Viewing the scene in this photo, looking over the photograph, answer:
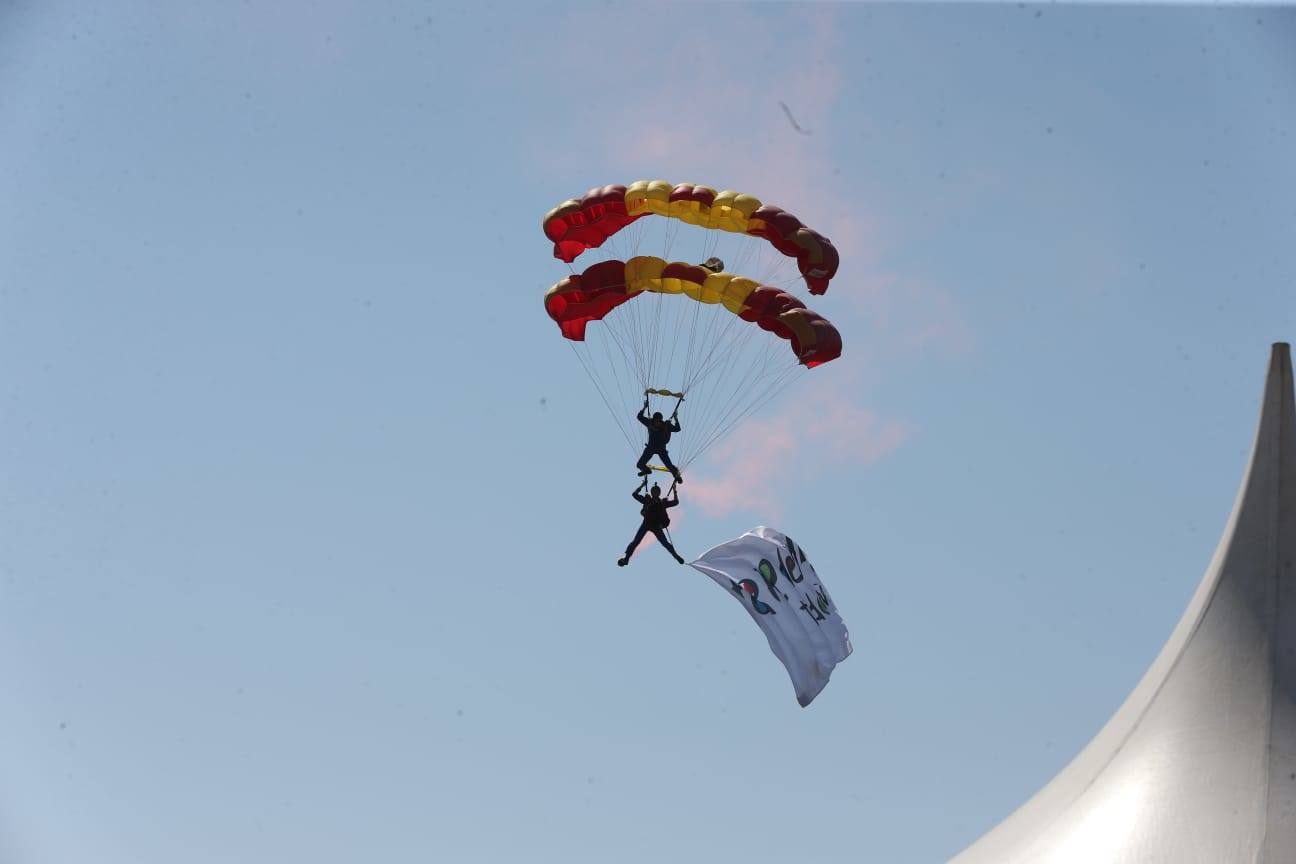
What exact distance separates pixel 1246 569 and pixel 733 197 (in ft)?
28.1

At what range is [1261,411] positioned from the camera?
78.1ft

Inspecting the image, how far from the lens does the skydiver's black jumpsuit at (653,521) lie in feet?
76.4

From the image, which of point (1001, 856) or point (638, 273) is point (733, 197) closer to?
point (638, 273)

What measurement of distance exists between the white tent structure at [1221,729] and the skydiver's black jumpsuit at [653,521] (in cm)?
660

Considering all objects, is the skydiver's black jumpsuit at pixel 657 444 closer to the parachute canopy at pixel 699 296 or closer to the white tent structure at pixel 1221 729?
the parachute canopy at pixel 699 296

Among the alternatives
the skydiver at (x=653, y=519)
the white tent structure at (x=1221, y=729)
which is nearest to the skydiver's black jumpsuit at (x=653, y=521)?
the skydiver at (x=653, y=519)

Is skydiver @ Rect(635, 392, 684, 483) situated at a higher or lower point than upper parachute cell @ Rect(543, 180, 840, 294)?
lower

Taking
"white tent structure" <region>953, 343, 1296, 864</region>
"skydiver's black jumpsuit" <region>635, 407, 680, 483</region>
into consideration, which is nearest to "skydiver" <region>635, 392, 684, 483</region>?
"skydiver's black jumpsuit" <region>635, 407, 680, 483</region>

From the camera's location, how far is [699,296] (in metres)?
24.6

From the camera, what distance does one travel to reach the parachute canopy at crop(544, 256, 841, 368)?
2408 cm

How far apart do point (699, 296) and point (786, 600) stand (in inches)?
175

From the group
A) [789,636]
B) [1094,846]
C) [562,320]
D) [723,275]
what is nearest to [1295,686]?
[1094,846]

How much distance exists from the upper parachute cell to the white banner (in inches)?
150

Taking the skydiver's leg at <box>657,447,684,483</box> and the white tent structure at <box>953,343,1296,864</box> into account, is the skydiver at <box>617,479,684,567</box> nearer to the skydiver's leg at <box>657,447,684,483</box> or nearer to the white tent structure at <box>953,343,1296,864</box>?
the skydiver's leg at <box>657,447,684,483</box>
